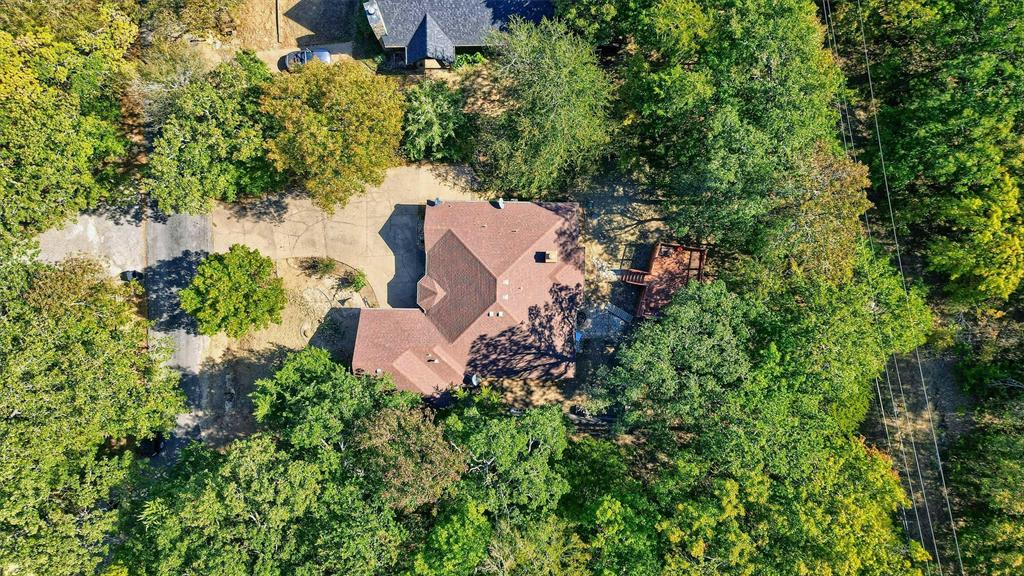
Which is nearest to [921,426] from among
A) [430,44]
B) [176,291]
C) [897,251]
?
[897,251]

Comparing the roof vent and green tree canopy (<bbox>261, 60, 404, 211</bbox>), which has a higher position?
the roof vent

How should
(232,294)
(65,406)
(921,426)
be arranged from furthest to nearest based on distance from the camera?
(921,426), (232,294), (65,406)

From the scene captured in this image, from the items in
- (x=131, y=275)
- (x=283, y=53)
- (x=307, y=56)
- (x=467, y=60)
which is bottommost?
(x=131, y=275)

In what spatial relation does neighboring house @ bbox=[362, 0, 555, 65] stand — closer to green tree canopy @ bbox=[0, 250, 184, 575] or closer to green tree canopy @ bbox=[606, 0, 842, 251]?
green tree canopy @ bbox=[606, 0, 842, 251]

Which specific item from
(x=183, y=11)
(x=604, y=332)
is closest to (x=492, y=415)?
(x=604, y=332)


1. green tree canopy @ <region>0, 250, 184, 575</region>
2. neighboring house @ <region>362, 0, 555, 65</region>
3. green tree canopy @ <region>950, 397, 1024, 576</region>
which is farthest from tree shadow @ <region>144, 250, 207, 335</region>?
green tree canopy @ <region>950, 397, 1024, 576</region>

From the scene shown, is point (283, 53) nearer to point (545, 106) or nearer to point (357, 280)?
point (357, 280)
